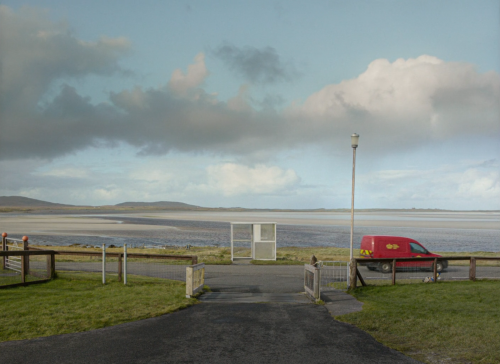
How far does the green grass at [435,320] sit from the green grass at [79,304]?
510 centimetres

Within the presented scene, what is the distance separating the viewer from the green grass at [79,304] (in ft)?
31.7

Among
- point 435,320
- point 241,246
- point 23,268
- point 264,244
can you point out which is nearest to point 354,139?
point 435,320

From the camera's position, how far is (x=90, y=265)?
23.2 m

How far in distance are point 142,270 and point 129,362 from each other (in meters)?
15.3

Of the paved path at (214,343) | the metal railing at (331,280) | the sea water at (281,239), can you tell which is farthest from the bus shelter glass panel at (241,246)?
the paved path at (214,343)

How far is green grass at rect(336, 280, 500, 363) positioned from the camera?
8.16 meters

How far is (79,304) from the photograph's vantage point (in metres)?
12.0

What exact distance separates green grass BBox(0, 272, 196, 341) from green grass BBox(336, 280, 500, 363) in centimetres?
510

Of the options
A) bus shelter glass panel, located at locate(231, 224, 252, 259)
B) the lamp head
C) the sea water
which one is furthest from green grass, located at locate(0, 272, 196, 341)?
the sea water

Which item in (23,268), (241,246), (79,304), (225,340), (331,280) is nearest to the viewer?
(225,340)

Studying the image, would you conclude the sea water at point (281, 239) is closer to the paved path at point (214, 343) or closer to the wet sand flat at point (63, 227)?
the wet sand flat at point (63, 227)

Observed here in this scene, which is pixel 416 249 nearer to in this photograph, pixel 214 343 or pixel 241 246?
pixel 214 343

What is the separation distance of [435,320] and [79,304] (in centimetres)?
895

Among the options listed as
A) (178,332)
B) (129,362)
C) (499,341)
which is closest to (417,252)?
(499,341)
